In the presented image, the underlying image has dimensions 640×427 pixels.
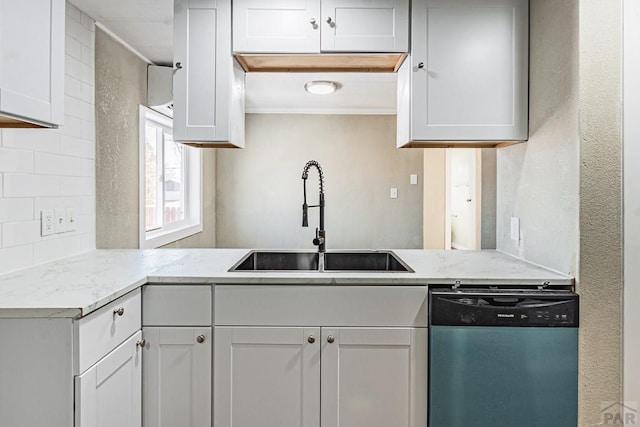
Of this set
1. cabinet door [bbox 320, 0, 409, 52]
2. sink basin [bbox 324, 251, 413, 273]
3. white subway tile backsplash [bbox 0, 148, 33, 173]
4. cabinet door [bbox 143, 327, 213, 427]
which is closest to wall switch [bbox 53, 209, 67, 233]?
white subway tile backsplash [bbox 0, 148, 33, 173]

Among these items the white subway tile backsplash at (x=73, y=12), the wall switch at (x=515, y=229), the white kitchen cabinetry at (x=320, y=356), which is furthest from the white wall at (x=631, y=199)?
the white subway tile backsplash at (x=73, y=12)

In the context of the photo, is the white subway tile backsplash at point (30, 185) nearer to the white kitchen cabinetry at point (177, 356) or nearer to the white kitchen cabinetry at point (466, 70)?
the white kitchen cabinetry at point (177, 356)

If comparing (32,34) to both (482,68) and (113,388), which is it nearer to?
(113,388)

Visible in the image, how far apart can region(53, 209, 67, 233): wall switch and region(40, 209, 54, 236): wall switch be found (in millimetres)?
24

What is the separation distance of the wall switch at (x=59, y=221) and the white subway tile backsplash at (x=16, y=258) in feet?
0.59

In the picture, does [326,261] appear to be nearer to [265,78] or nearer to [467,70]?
[467,70]

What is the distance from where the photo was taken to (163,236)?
11.2ft

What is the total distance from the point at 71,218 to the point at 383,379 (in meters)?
1.67

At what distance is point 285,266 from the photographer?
2277 millimetres

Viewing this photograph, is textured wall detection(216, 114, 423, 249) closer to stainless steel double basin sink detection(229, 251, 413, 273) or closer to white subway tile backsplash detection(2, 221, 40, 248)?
stainless steel double basin sink detection(229, 251, 413, 273)

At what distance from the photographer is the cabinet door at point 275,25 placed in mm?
1898

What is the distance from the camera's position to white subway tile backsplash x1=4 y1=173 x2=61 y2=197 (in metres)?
1.74

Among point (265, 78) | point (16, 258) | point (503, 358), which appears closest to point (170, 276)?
point (16, 258)

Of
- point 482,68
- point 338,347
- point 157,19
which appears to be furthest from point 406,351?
point 157,19
